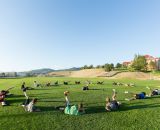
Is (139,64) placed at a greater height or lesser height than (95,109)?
greater

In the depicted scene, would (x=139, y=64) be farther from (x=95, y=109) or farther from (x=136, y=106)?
(x=95, y=109)

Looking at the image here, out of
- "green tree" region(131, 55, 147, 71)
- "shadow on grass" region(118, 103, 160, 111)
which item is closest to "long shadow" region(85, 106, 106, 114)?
"shadow on grass" region(118, 103, 160, 111)

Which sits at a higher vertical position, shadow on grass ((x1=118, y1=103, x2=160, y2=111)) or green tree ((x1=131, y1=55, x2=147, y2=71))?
green tree ((x1=131, y1=55, x2=147, y2=71))

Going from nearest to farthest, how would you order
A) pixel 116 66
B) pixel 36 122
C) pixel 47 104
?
pixel 36 122
pixel 47 104
pixel 116 66

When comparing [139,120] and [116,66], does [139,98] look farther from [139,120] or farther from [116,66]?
[116,66]

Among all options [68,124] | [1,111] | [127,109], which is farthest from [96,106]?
[1,111]

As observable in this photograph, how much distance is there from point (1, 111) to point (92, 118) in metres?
9.73

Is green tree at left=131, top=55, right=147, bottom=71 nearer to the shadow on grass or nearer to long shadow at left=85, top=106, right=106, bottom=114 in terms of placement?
the shadow on grass

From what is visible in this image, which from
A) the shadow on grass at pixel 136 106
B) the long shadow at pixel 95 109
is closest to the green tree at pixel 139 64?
the shadow on grass at pixel 136 106

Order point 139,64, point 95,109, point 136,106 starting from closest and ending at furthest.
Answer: point 95,109 → point 136,106 → point 139,64

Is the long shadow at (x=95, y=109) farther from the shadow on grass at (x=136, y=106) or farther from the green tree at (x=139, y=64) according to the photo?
the green tree at (x=139, y=64)

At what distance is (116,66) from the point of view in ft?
632

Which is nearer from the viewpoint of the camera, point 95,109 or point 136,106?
point 95,109

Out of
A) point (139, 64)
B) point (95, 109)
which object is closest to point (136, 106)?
point (95, 109)
